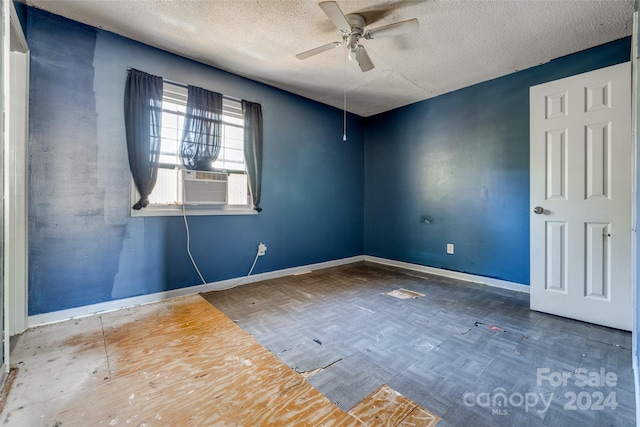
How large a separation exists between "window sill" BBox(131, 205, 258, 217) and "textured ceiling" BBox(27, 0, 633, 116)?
1.64 metres

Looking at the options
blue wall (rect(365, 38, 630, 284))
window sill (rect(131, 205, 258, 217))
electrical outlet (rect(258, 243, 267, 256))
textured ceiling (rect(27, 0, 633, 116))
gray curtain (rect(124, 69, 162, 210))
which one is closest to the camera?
textured ceiling (rect(27, 0, 633, 116))

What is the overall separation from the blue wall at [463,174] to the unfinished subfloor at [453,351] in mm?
734

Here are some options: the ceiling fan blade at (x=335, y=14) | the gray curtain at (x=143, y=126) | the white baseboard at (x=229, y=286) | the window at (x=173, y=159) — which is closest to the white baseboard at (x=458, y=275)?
the white baseboard at (x=229, y=286)

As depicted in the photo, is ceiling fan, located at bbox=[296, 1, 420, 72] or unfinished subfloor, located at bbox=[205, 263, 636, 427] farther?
ceiling fan, located at bbox=[296, 1, 420, 72]

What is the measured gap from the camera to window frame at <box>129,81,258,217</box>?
104 inches

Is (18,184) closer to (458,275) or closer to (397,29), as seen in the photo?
(397,29)

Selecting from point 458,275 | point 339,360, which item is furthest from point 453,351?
point 458,275

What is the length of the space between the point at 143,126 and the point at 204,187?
80cm

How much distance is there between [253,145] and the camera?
3377mm

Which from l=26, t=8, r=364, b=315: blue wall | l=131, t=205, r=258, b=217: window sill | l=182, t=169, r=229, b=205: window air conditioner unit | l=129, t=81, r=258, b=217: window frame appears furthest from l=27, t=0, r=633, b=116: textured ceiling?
l=131, t=205, r=258, b=217: window sill

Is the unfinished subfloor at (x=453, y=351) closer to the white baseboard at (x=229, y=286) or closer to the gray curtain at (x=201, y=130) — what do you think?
the white baseboard at (x=229, y=286)

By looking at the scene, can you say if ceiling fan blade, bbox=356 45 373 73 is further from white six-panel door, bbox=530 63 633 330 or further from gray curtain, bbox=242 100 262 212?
white six-panel door, bbox=530 63 633 330

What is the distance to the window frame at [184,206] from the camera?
264 cm

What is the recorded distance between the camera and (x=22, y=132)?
2.05m
